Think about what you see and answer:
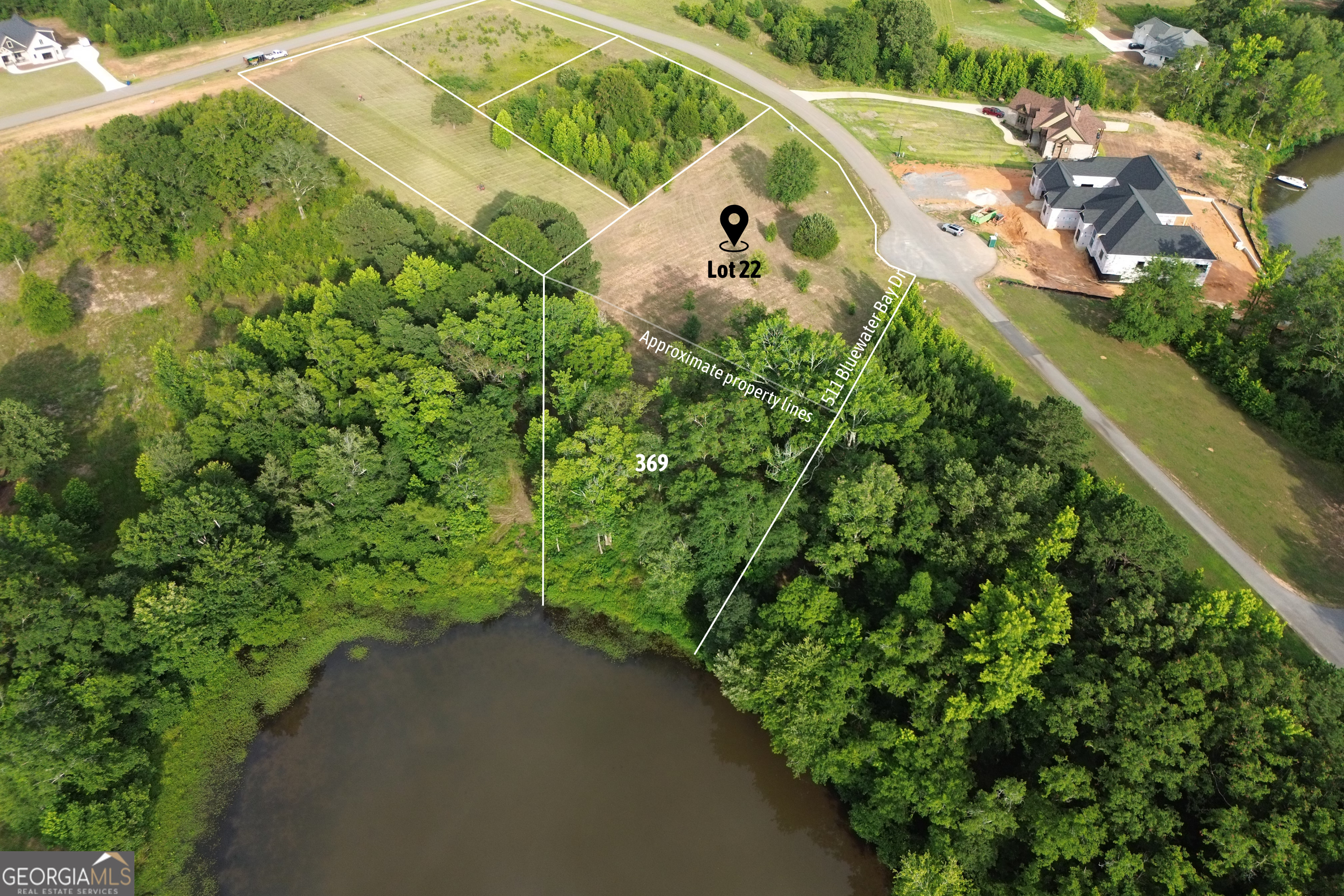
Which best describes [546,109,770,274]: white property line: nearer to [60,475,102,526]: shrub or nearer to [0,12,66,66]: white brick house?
[60,475,102,526]: shrub

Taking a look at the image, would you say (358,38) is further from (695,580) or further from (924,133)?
(695,580)

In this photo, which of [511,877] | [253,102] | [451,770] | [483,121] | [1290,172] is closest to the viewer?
[511,877]

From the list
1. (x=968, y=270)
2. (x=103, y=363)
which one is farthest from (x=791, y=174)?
(x=103, y=363)

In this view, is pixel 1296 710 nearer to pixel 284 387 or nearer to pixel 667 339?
pixel 667 339

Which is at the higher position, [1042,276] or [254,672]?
[1042,276]

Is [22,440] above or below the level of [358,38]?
below

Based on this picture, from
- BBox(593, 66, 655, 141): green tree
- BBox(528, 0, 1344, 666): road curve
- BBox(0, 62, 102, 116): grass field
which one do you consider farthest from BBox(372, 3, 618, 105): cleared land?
BBox(0, 62, 102, 116): grass field

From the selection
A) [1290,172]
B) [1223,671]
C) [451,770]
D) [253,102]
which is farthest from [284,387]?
[1290,172]
